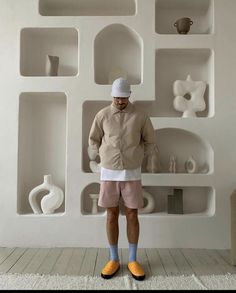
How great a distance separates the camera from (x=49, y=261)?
2.24 m

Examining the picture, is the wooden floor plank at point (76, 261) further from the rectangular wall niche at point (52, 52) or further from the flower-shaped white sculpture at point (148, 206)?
the rectangular wall niche at point (52, 52)

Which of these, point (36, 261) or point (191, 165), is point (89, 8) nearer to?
point (191, 165)

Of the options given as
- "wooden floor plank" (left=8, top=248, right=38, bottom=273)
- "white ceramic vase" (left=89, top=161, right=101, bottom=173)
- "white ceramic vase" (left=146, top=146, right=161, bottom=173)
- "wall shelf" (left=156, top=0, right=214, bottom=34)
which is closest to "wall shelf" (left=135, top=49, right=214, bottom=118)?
"wall shelf" (left=156, top=0, right=214, bottom=34)

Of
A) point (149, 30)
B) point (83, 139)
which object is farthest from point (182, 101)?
point (83, 139)

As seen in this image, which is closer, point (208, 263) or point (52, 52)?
point (208, 263)

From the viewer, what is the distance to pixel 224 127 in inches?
103

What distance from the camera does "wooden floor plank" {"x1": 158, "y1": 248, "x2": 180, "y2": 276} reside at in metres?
2.04

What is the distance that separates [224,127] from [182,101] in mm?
419

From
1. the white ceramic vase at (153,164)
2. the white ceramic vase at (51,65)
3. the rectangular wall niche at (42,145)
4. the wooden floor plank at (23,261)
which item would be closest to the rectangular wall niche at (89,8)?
the white ceramic vase at (51,65)

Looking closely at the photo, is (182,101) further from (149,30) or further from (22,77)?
(22,77)

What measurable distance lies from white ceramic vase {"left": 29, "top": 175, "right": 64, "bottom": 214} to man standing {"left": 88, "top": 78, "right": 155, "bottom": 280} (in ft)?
Answer: 2.20

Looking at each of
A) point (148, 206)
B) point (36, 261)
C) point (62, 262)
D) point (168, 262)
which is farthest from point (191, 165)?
point (36, 261)

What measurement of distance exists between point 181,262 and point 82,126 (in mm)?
1331

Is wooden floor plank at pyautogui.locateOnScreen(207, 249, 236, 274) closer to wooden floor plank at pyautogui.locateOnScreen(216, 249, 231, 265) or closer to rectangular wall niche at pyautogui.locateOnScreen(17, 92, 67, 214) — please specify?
wooden floor plank at pyautogui.locateOnScreen(216, 249, 231, 265)
